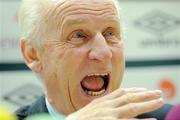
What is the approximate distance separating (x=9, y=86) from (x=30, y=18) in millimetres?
1819

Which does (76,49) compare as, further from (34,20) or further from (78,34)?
(34,20)

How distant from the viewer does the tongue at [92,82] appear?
1043 mm

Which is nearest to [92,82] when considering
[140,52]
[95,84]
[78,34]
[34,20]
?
[95,84]

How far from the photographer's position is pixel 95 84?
1052 mm

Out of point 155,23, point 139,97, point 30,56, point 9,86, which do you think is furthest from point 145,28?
point 139,97

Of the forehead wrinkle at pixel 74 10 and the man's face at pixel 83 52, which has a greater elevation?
the forehead wrinkle at pixel 74 10

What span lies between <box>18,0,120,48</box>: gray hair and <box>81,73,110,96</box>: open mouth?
0.16 metres

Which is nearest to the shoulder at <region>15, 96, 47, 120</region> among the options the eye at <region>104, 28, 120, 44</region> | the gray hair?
the gray hair

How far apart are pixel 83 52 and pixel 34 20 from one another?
17cm

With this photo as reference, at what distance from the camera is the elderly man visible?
3.36 feet

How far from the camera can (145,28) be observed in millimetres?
3150

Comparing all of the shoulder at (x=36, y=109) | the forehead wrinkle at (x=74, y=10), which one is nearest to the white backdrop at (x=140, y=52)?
the shoulder at (x=36, y=109)

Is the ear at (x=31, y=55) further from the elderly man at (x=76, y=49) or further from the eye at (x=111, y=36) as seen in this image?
the eye at (x=111, y=36)

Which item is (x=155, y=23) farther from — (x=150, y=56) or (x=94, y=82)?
(x=94, y=82)
